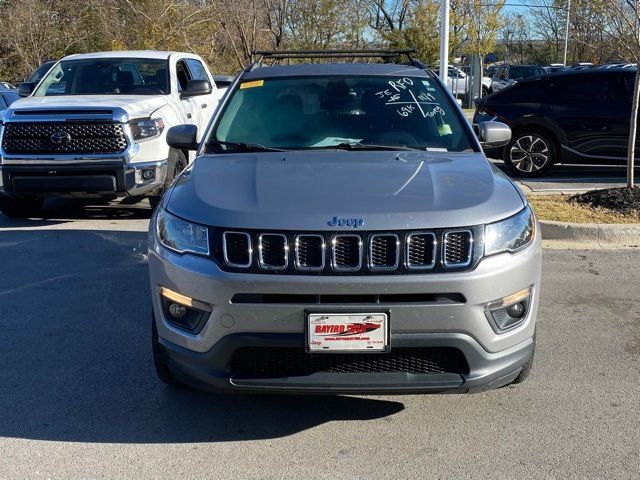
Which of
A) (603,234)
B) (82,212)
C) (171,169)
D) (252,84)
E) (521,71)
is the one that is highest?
(252,84)

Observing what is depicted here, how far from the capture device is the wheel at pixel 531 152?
35.6ft

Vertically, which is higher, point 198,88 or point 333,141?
point 333,141

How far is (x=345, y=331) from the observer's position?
121 inches

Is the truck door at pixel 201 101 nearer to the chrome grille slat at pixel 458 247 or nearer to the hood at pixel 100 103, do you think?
the hood at pixel 100 103

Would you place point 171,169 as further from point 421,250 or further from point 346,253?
point 421,250

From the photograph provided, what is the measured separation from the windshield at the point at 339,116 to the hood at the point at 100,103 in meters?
3.39

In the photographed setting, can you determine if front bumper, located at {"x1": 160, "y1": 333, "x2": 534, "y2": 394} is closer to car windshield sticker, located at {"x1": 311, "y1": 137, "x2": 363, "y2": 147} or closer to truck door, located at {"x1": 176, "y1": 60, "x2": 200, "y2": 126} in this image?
car windshield sticker, located at {"x1": 311, "y1": 137, "x2": 363, "y2": 147}

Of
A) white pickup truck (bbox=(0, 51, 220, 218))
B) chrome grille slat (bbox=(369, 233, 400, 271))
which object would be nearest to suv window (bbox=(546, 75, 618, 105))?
white pickup truck (bbox=(0, 51, 220, 218))

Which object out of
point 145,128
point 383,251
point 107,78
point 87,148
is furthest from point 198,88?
point 383,251

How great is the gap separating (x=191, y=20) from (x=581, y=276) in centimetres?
1863

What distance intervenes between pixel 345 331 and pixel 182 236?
2.86ft

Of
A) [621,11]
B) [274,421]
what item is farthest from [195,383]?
[621,11]

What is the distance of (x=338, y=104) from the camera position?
4.79m

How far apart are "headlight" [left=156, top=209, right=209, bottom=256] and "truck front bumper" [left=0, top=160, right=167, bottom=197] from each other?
454 cm
